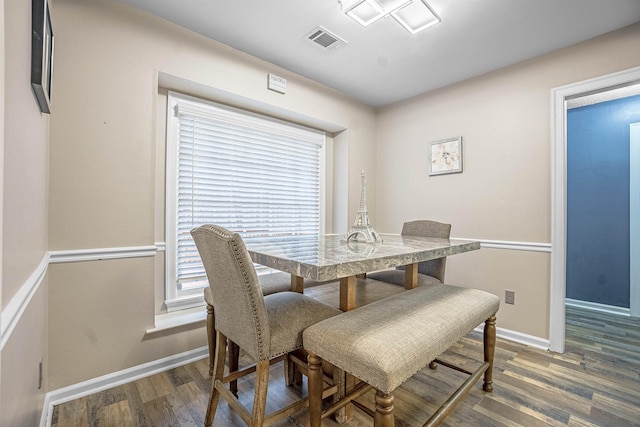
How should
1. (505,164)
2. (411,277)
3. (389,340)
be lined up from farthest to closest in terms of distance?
(505,164) < (411,277) < (389,340)

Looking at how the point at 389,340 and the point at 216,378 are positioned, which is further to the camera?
the point at 216,378

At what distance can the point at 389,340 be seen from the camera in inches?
39.9

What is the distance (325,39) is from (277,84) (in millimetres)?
598

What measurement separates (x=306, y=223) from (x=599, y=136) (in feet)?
11.4

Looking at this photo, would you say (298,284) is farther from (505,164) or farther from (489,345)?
(505,164)

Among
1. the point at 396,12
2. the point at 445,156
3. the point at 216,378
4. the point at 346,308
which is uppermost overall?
the point at 396,12

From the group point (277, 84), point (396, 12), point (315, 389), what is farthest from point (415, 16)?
point (315, 389)

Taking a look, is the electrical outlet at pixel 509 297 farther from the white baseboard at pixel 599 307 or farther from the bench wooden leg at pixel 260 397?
the bench wooden leg at pixel 260 397

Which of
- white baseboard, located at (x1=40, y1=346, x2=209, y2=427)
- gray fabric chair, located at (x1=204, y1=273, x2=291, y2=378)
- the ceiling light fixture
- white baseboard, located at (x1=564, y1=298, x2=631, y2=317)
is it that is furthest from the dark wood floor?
the ceiling light fixture

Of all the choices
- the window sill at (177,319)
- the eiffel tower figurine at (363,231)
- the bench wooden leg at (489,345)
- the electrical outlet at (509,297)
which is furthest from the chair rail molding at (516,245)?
the window sill at (177,319)

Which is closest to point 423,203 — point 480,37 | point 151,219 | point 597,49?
point 480,37

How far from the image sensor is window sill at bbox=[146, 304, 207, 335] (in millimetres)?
1932

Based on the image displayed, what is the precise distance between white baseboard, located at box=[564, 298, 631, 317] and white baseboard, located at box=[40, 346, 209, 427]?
405cm

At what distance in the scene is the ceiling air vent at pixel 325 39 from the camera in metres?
2.05
